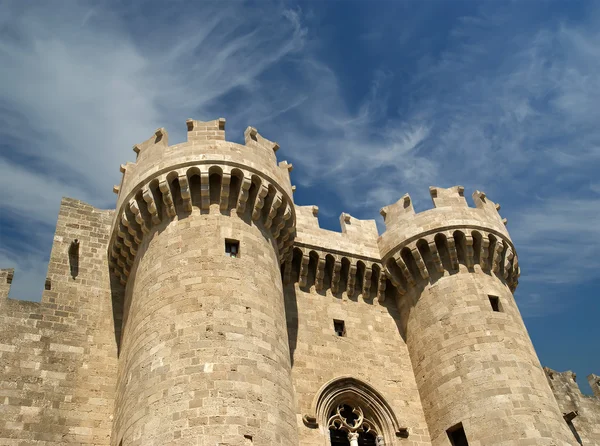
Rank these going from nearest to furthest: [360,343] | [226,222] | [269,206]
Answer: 1. [226,222]
2. [269,206]
3. [360,343]

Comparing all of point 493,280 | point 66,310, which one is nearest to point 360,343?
point 493,280

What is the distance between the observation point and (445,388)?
13.2 metres

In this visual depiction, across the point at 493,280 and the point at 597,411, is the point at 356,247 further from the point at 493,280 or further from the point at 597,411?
the point at 597,411

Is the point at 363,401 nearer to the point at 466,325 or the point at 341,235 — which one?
the point at 466,325

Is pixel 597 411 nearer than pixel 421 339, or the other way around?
pixel 421 339

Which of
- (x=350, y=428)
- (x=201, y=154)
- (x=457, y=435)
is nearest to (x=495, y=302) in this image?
(x=457, y=435)

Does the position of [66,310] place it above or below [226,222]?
below

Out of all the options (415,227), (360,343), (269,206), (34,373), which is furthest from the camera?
(415,227)

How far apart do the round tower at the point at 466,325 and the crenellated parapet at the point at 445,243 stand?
1.0 inches

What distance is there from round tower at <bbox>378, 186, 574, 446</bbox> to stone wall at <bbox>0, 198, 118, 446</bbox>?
7.24m

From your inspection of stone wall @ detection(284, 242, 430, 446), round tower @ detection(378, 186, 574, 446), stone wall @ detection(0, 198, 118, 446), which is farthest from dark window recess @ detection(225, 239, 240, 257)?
round tower @ detection(378, 186, 574, 446)

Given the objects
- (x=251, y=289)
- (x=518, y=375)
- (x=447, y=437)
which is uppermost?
(x=251, y=289)

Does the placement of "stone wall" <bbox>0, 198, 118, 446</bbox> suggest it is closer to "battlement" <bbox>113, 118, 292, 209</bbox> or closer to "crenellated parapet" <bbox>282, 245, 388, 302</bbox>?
"battlement" <bbox>113, 118, 292, 209</bbox>

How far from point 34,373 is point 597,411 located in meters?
16.4
